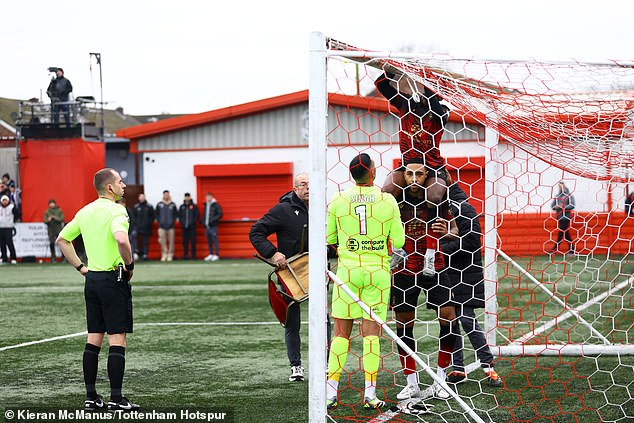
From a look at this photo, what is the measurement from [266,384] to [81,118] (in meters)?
23.1

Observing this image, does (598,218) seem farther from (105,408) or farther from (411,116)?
(105,408)

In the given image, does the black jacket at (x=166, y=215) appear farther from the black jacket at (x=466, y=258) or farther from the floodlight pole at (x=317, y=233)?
the floodlight pole at (x=317, y=233)

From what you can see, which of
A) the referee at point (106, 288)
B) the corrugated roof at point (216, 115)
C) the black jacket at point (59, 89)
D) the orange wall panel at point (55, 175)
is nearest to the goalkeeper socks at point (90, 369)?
the referee at point (106, 288)

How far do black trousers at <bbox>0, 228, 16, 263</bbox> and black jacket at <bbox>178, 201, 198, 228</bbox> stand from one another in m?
4.72

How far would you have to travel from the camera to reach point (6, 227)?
2556 cm

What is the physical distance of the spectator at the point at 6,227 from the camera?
2533cm

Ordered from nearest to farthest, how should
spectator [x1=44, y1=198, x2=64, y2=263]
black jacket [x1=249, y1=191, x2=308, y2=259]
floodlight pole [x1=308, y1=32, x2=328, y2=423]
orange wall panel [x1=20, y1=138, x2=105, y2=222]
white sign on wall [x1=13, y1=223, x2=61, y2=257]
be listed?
floodlight pole [x1=308, y1=32, x2=328, y2=423] < black jacket [x1=249, y1=191, x2=308, y2=259] < spectator [x1=44, y1=198, x2=64, y2=263] < white sign on wall [x1=13, y1=223, x2=61, y2=257] < orange wall panel [x1=20, y1=138, x2=105, y2=222]

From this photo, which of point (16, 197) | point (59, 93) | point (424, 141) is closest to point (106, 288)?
point (424, 141)

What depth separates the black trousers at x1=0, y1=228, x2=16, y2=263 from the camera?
25781mm

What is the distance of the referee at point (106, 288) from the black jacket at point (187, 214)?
19895 millimetres

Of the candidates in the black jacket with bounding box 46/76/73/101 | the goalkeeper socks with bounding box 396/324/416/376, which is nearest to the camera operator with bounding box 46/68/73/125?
the black jacket with bounding box 46/76/73/101

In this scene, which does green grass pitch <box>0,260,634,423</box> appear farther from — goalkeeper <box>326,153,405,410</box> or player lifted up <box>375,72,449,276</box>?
player lifted up <box>375,72,449,276</box>

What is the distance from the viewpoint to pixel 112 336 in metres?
6.59

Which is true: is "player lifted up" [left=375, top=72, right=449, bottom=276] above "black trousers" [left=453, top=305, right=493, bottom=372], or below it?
above
